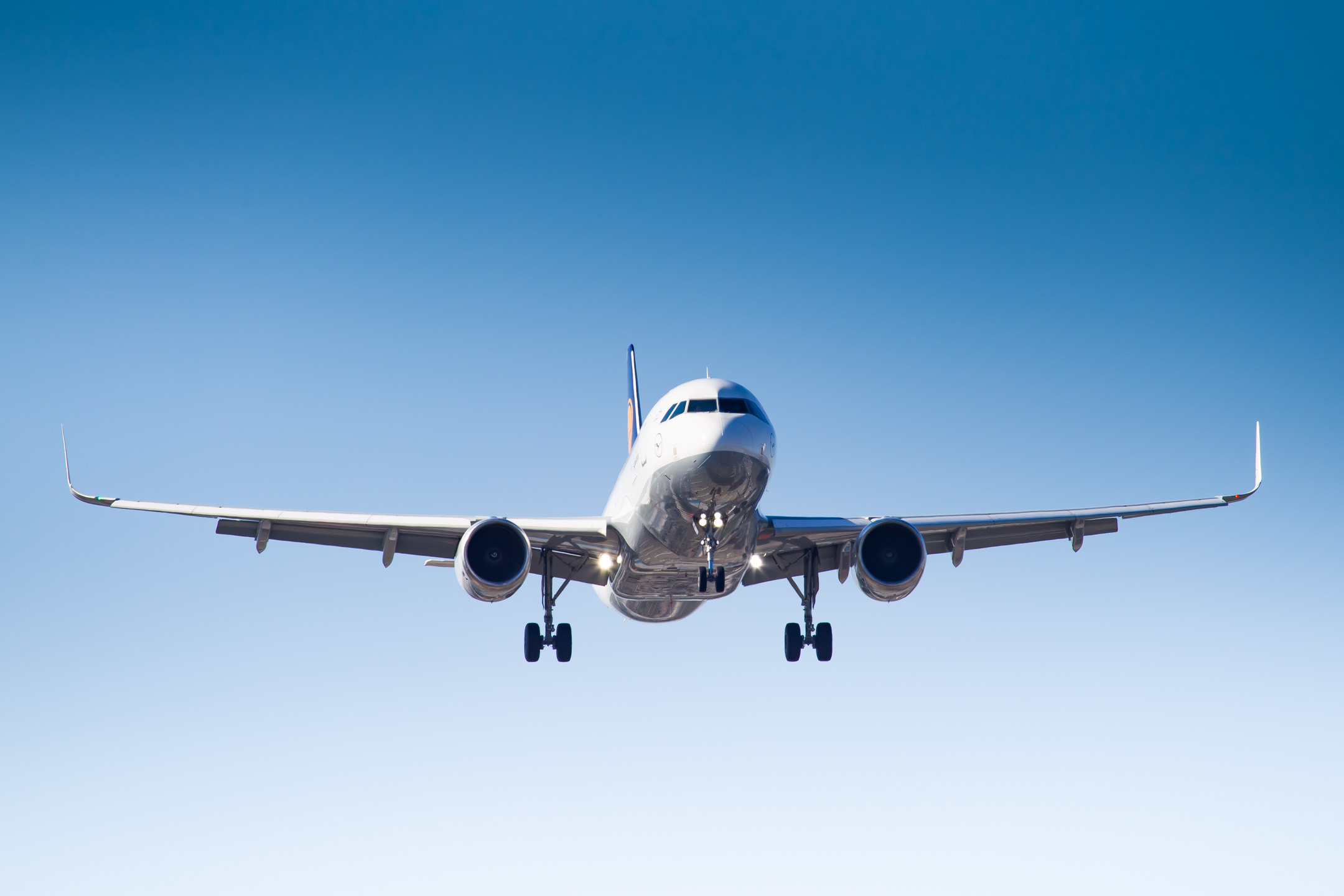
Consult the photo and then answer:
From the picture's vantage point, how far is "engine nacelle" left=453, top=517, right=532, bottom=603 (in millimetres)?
22281

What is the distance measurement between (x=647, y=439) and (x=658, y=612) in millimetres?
7980

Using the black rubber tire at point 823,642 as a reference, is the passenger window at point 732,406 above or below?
above

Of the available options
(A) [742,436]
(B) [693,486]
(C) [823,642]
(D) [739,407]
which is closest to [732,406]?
(D) [739,407]

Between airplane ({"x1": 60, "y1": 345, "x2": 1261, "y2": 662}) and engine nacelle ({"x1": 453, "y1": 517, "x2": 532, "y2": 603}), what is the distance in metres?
0.03

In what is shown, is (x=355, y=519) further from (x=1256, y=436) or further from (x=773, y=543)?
(x=1256, y=436)

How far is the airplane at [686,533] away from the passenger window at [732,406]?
0.04 meters

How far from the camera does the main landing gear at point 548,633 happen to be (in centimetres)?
2661

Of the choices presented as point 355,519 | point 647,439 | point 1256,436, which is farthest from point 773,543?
point 1256,436

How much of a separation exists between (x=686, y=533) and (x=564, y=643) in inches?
262

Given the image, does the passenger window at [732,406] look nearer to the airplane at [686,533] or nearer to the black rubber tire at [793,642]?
the airplane at [686,533]

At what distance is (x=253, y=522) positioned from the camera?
83.3 ft

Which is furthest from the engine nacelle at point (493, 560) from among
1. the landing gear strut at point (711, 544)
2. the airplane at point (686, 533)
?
the landing gear strut at point (711, 544)

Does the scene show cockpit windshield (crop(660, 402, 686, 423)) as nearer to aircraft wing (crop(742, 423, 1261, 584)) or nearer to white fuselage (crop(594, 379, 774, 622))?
white fuselage (crop(594, 379, 774, 622))

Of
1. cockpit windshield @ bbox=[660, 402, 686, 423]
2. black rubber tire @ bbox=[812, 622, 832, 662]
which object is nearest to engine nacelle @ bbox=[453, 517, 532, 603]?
cockpit windshield @ bbox=[660, 402, 686, 423]
